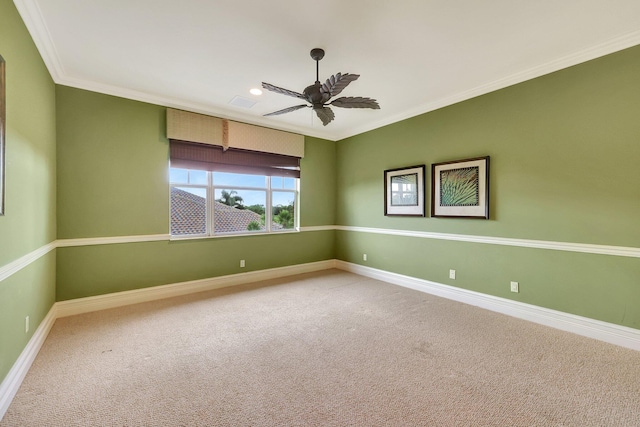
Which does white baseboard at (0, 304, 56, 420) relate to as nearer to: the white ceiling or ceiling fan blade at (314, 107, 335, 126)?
the white ceiling

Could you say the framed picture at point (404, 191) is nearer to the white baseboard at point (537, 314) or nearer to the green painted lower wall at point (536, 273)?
the green painted lower wall at point (536, 273)

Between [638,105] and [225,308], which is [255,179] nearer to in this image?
[225,308]

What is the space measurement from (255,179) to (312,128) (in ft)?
4.82

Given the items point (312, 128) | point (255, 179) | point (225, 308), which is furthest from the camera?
point (312, 128)

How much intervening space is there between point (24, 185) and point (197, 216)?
206 cm

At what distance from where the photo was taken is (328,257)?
5570 mm

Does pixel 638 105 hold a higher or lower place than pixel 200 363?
higher

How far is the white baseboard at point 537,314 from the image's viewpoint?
97.4 inches

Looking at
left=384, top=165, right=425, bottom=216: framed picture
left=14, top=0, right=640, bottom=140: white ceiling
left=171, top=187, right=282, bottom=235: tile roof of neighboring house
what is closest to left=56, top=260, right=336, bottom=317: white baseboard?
left=171, top=187, right=282, bottom=235: tile roof of neighboring house

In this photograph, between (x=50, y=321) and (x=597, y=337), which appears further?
(x=50, y=321)

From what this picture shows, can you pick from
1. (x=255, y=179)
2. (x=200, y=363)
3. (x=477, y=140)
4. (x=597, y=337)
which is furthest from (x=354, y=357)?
(x=255, y=179)

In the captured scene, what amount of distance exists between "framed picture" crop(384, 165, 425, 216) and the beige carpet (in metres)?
1.61

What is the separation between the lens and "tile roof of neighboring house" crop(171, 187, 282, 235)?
395cm

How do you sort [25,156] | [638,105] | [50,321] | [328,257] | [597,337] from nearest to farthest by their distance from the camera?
1. [25,156]
2. [638,105]
3. [597,337]
4. [50,321]
5. [328,257]
